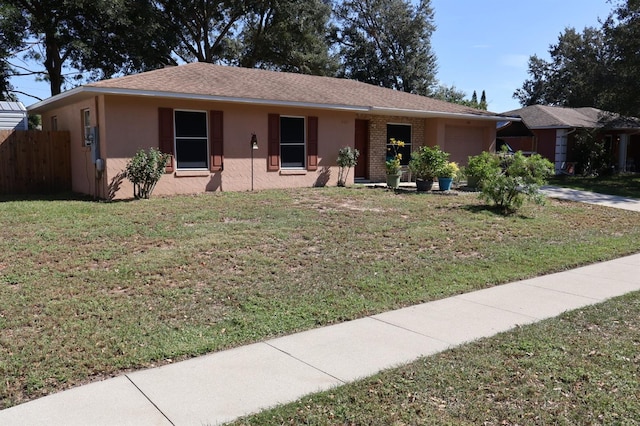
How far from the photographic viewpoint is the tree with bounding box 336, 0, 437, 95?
1491 inches

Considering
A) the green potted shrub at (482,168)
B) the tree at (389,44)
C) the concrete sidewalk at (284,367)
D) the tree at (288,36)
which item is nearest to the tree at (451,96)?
the tree at (389,44)

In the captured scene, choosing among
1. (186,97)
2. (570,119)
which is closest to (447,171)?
(186,97)

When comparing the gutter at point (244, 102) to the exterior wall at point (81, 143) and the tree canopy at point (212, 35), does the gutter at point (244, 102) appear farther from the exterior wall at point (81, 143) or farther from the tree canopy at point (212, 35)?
the tree canopy at point (212, 35)

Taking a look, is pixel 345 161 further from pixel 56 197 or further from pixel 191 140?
pixel 56 197

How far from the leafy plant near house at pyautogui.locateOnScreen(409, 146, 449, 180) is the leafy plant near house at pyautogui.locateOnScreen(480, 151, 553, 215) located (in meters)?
3.01

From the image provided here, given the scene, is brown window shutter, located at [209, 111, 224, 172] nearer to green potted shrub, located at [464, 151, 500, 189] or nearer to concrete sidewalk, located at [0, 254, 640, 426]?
green potted shrub, located at [464, 151, 500, 189]

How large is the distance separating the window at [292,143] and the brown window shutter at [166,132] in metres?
3.47

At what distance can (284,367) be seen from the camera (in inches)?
170

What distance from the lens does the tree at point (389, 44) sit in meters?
37.9

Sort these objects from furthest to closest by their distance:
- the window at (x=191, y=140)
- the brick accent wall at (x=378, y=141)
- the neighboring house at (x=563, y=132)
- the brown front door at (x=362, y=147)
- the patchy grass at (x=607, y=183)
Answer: the neighboring house at (x=563, y=132) → the patchy grass at (x=607, y=183) → the brick accent wall at (x=378, y=141) → the brown front door at (x=362, y=147) → the window at (x=191, y=140)

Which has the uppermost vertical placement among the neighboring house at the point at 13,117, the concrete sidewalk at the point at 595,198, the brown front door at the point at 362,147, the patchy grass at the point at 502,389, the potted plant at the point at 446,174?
the neighboring house at the point at 13,117

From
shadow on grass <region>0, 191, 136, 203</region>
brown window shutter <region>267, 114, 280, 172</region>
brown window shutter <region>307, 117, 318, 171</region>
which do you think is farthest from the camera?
brown window shutter <region>307, 117, 318, 171</region>

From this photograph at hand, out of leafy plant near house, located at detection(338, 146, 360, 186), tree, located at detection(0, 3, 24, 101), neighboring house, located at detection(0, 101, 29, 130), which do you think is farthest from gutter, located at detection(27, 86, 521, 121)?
tree, located at detection(0, 3, 24, 101)

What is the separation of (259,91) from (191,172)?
10.7ft
